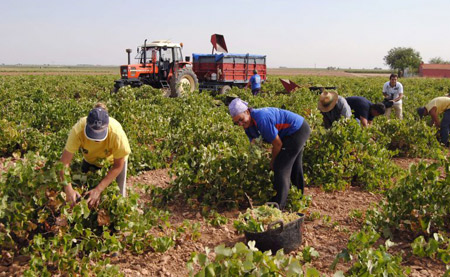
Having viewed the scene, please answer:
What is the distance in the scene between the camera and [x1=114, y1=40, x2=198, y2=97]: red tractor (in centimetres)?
1482

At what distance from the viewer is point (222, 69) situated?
54.3ft

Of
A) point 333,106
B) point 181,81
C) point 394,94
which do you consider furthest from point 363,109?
point 181,81

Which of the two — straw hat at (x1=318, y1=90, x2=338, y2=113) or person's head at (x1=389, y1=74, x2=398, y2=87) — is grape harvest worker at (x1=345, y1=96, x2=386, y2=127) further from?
person's head at (x1=389, y1=74, x2=398, y2=87)

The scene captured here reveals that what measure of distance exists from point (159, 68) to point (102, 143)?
1191 centimetres

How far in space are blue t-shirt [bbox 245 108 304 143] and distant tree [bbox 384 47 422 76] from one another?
91.0 m

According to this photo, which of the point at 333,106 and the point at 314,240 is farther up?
the point at 333,106

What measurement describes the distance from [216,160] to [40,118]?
225 inches

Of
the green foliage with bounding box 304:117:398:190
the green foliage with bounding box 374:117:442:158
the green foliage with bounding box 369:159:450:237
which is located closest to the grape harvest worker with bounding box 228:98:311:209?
the green foliage with bounding box 369:159:450:237

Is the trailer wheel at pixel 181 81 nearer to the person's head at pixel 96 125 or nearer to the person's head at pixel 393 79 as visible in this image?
the person's head at pixel 393 79

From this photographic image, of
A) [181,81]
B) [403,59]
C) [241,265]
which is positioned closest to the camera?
[241,265]

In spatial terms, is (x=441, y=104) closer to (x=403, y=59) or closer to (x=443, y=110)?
(x=443, y=110)

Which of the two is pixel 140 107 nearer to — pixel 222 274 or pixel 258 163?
pixel 258 163

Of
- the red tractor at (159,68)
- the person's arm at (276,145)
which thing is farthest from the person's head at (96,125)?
the red tractor at (159,68)

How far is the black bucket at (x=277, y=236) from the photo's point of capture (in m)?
3.68
